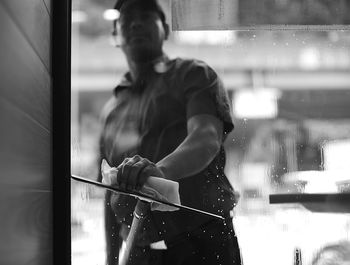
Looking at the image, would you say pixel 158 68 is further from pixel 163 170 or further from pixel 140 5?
pixel 163 170

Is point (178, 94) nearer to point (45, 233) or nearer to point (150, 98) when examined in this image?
point (150, 98)

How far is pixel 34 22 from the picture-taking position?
106 cm

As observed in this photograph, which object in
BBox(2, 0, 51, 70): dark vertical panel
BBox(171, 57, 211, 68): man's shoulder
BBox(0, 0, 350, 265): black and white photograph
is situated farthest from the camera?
BBox(171, 57, 211, 68): man's shoulder

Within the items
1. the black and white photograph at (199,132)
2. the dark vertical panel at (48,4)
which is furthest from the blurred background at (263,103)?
the dark vertical panel at (48,4)

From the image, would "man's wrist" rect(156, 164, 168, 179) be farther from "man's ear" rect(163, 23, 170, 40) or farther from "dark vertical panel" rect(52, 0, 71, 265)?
"man's ear" rect(163, 23, 170, 40)

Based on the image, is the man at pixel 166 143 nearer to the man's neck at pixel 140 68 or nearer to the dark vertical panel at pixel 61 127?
the man's neck at pixel 140 68

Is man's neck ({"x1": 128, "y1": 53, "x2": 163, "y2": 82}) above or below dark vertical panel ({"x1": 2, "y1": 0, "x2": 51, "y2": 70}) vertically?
below

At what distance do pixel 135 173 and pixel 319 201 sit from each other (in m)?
0.55

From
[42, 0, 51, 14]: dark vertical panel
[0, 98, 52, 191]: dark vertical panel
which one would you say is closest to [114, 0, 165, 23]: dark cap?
[42, 0, 51, 14]: dark vertical panel

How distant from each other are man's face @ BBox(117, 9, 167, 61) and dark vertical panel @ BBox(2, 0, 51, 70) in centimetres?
31

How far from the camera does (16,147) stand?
2.90 ft

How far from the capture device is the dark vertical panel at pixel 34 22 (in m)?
0.91

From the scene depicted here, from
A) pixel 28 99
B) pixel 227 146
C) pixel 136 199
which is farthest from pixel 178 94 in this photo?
pixel 28 99

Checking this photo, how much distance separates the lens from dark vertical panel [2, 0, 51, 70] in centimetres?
91
